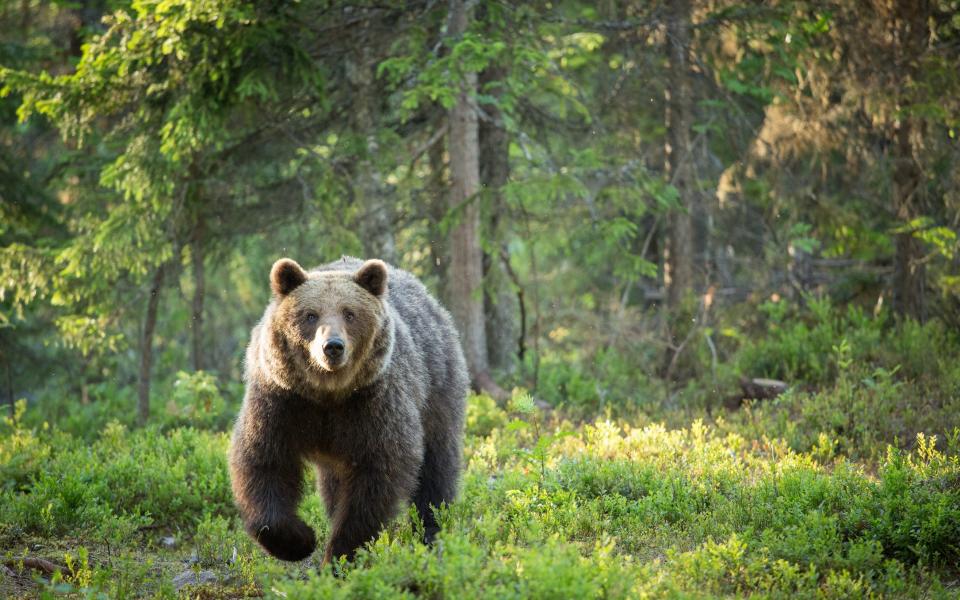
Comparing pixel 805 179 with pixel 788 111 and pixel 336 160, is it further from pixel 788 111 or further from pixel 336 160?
pixel 336 160

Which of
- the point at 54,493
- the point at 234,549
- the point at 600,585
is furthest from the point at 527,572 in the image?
the point at 54,493

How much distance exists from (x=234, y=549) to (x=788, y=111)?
9.87 m

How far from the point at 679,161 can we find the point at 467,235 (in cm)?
362

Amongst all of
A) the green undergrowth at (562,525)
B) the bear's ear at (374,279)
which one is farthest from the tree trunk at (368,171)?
the bear's ear at (374,279)

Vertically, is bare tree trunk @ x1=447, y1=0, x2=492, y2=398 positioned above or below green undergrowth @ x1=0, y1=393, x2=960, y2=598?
above

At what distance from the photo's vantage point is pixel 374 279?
6.39m

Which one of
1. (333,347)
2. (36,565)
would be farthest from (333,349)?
(36,565)

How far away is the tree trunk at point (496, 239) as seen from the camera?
12180 mm

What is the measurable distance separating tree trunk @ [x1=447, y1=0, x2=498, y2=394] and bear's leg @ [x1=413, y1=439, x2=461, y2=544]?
496 centimetres

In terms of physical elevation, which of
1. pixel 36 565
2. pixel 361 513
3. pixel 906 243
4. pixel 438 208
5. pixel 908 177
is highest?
pixel 908 177

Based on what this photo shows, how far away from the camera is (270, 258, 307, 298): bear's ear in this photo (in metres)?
6.11

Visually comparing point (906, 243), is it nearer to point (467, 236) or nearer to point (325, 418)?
point (467, 236)

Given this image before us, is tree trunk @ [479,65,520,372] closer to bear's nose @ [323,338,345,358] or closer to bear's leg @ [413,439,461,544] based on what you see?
bear's leg @ [413,439,461,544]

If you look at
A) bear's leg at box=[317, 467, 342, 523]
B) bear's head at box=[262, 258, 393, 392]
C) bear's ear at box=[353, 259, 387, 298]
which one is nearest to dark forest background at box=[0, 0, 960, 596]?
bear's leg at box=[317, 467, 342, 523]
